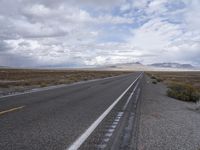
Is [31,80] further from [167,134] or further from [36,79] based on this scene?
[167,134]

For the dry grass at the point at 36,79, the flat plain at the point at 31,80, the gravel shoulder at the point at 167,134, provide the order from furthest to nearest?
1. the dry grass at the point at 36,79
2. the flat plain at the point at 31,80
3. the gravel shoulder at the point at 167,134

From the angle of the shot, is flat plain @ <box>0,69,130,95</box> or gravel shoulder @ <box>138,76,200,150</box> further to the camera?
flat plain @ <box>0,69,130,95</box>

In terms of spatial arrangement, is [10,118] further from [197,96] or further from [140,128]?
[197,96]

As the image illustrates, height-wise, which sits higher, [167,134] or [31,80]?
[167,134]

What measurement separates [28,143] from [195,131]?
4.69 m

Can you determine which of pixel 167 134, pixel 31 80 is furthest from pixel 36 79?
pixel 167 134

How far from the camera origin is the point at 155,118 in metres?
9.94

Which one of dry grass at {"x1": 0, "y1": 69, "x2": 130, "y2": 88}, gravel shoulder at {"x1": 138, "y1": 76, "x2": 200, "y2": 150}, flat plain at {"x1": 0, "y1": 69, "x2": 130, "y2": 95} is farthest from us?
dry grass at {"x1": 0, "y1": 69, "x2": 130, "y2": 88}

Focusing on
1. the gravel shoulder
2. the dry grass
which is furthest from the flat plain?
the gravel shoulder

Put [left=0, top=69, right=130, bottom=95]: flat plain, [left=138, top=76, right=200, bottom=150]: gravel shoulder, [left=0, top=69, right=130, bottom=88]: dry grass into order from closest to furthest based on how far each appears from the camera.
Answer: [left=138, top=76, right=200, bottom=150]: gravel shoulder < [left=0, top=69, right=130, bottom=95]: flat plain < [left=0, top=69, right=130, bottom=88]: dry grass

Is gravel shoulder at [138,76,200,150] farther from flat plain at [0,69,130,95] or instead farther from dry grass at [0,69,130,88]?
dry grass at [0,69,130,88]

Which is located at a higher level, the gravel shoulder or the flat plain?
the gravel shoulder

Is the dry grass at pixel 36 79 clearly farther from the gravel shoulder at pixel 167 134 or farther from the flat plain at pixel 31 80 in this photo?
the gravel shoulder at pixel 167 134

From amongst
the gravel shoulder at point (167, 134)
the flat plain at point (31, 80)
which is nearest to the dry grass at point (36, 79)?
the flat plain at point (31, 80)
